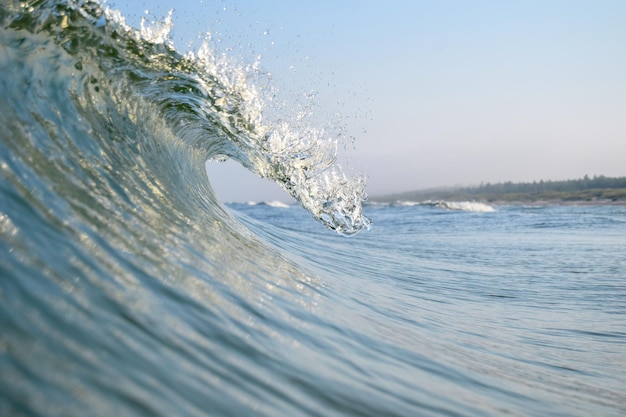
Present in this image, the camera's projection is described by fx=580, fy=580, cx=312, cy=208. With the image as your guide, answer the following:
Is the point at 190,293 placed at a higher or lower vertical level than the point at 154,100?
lower

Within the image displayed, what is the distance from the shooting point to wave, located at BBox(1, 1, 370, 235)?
2.86m

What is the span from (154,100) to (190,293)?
2752mm

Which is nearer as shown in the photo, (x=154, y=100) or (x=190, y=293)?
(x=190, y=293)

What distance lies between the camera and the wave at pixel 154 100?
2863 millimetres

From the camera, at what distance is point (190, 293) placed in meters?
1.95

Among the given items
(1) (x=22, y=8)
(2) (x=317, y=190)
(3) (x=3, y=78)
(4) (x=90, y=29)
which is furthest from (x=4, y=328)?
(2) (x=317, y=190)

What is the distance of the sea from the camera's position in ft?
4.50

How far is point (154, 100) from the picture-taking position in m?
4.35

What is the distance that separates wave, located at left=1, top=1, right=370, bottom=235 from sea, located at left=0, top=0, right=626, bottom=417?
0.01m

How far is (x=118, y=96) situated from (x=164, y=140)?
0.83 metres

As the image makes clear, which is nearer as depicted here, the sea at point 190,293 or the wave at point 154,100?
the sea at point 190,293

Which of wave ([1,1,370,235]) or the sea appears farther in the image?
wave ([1,1,370,235])

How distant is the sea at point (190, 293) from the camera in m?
1.37

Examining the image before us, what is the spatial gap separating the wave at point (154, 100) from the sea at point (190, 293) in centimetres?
1
